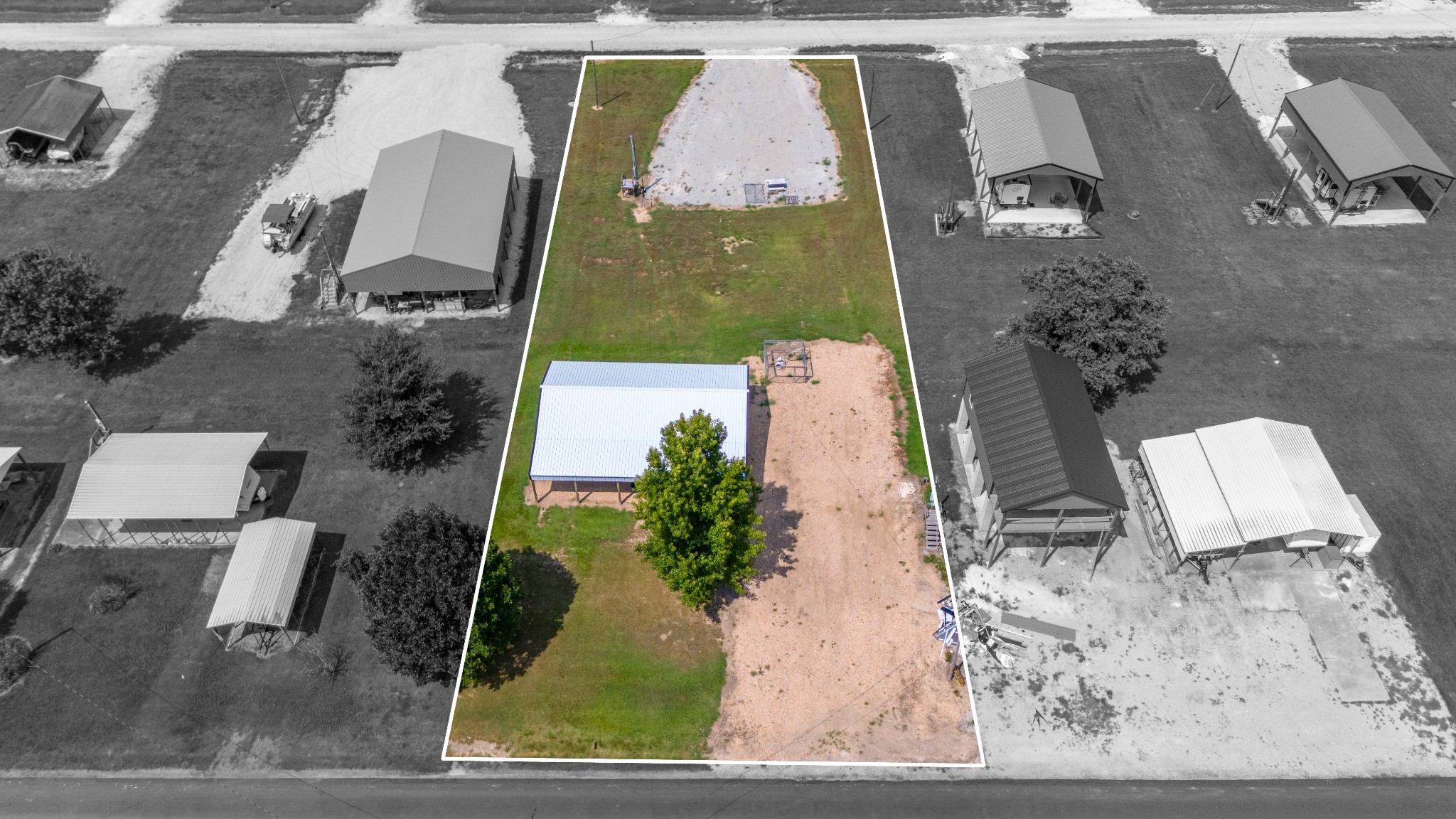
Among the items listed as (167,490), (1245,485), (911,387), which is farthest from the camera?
(911,387)

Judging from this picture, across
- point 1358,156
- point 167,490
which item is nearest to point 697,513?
point 167,490

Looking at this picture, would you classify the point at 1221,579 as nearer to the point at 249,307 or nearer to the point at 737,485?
the point at 737,485

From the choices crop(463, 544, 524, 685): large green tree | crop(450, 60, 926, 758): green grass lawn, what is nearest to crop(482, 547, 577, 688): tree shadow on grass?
crop(450, 60, 926, 758): green grass lawn

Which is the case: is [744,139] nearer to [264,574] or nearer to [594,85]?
[594,85]

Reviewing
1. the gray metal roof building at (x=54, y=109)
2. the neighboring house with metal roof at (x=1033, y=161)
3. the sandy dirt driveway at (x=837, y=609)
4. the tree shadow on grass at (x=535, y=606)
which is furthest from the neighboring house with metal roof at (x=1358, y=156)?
the gray metal roof building at (x=54, y=109)

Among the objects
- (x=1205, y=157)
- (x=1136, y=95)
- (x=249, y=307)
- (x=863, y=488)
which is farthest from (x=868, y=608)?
(x=1136, y=95)

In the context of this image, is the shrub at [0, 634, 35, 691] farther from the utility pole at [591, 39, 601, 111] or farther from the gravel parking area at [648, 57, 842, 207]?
the utility pole at [591, 39, 601, 111]

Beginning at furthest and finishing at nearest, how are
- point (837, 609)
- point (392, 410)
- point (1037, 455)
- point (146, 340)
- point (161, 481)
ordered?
point (146, 340) < point (392, 410) < point (161, 481) < point (837, 609) < point (1037, 455)
